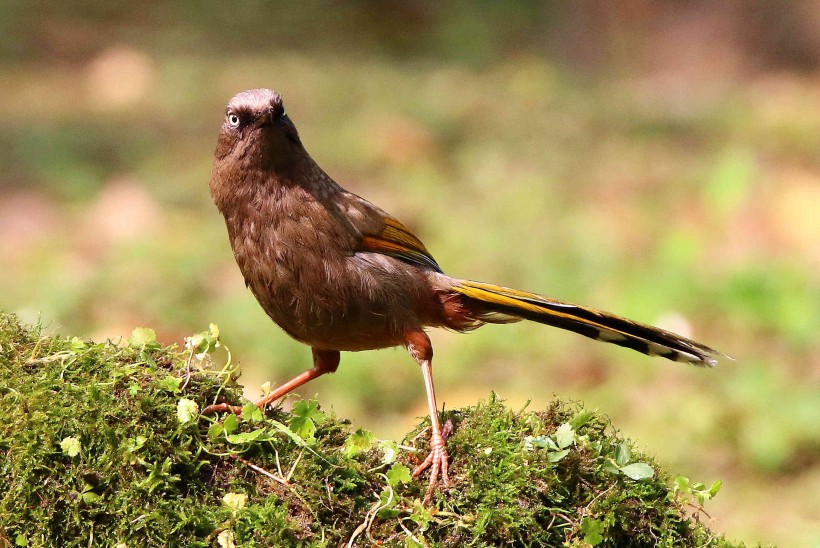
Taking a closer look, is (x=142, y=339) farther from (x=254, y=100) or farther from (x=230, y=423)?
(x=254, y=100)

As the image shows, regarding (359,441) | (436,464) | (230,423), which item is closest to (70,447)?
(230,423)

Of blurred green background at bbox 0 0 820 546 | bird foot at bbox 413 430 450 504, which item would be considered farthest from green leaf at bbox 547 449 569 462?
blurred green background at bbox 0 0 820 546

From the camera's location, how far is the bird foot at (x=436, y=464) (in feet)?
10.9

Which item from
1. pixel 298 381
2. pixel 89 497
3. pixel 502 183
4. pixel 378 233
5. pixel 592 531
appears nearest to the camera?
pixel 89 497

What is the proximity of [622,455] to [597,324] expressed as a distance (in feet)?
2.38

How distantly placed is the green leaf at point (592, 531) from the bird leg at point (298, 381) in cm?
115

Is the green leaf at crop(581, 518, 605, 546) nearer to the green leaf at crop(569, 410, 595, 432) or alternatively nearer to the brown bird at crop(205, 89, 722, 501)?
the green leaf at crop(569, 410, 595, 432)

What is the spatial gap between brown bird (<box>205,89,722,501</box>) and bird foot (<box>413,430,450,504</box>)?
0.44 m

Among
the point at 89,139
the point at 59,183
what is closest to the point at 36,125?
the point at 89,139

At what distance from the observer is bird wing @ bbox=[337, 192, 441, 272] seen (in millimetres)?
4309

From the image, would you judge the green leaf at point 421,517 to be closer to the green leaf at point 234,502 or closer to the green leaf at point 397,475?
the green leaf at point 397,475

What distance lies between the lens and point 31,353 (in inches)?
130

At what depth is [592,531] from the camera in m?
3.23

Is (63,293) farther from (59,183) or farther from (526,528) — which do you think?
(526,528)
